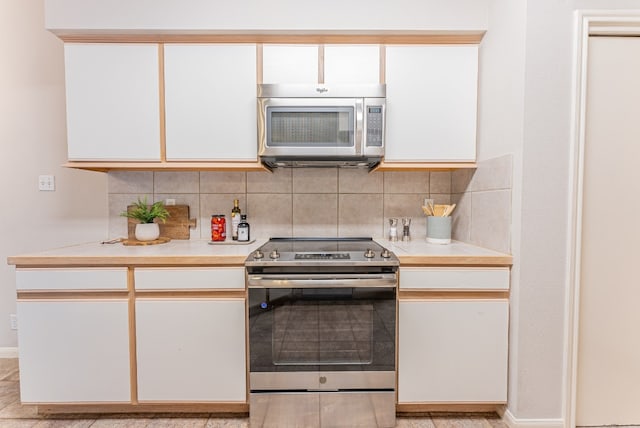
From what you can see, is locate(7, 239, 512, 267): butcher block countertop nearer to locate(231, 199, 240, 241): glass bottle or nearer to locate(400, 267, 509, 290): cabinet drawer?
locate(400, 267, 509, 290): cabinet drawer

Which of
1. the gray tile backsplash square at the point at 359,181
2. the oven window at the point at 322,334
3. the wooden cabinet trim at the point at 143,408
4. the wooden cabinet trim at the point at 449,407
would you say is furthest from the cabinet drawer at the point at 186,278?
the wooden cabinet trim at the point at 449,407

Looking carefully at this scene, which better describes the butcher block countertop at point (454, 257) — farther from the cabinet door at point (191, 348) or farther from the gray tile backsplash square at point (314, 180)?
the cabinet door at point (191, 348)

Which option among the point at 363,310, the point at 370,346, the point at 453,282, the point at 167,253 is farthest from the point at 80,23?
the point at 453,282

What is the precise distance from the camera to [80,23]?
5.88 feet

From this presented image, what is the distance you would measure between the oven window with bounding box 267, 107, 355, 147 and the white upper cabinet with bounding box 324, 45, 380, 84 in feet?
0.81

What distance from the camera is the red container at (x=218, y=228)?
2160mm

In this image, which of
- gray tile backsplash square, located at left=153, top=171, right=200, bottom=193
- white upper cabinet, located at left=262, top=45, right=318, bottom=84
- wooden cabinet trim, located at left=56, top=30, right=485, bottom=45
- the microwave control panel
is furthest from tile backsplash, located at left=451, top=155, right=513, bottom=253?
gray tile backsplash square, located at left=153, top=171, right=200, bottom=193

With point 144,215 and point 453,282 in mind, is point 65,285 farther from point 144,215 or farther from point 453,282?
point 453,282

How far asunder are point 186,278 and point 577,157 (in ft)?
6.58

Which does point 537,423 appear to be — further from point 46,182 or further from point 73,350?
point 46,182

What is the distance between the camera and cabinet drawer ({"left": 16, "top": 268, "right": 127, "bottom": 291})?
1642 mm

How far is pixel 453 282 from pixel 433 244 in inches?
16.3

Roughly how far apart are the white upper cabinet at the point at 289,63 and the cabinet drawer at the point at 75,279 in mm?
1348

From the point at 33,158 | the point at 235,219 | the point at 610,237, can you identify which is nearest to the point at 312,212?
the point at 235,219
